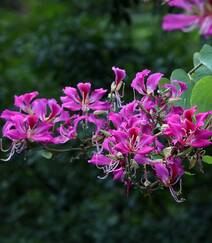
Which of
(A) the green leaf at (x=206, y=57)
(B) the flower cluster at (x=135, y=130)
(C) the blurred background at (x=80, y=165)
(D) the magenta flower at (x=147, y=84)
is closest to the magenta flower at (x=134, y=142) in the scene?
(B) the flower cluster at (x=135, y=130)

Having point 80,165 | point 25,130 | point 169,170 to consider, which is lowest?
point 169,170

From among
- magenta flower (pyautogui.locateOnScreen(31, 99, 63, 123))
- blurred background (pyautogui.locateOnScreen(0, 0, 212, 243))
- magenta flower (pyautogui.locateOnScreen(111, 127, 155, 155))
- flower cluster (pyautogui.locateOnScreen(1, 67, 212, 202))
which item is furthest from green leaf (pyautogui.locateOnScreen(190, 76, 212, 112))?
blurred background (pyautogui.locateOnScreen(0, 0, 212, 243))

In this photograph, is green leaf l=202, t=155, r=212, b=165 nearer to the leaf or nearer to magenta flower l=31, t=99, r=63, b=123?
the leaf

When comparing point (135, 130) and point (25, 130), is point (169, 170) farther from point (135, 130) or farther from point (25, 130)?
point (25, 130)

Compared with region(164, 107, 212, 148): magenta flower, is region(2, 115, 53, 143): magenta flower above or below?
above

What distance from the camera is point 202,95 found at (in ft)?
4.57

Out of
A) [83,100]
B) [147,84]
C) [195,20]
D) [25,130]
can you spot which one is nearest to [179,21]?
[195,20]

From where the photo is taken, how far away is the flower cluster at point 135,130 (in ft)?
4.33

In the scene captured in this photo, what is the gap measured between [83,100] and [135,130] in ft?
0.82

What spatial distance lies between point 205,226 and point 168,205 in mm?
368

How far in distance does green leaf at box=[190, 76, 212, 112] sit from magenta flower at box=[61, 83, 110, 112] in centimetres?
21

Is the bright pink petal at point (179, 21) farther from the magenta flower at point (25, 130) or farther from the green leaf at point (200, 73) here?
the magenta flower at point (25, 130)

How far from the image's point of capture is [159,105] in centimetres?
141

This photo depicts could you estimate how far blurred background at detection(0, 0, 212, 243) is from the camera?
3635 mm
